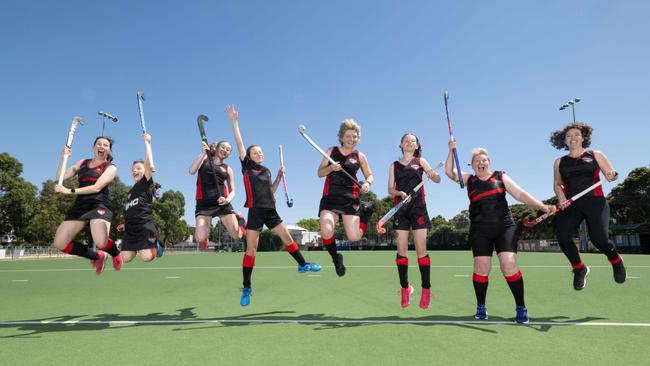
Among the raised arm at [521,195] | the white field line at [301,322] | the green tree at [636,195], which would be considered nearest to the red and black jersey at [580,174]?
the raised arm at [521,195]

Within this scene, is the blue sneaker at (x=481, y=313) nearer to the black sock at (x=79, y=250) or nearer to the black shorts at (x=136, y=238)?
the black shorts at (x=136, y=238)

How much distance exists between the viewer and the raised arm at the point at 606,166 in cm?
639

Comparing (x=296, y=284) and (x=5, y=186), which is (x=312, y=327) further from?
(x=5, y=186)

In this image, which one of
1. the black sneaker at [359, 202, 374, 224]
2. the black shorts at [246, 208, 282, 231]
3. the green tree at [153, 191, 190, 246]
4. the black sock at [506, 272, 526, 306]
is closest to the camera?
the black sock at [506, 272, 526, 306]

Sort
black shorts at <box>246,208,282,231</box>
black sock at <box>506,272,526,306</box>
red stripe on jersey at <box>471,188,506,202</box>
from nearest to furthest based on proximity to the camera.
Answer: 1. black sock at <box>506,272,526,306</box>
2. red stripe on jersey at <box>471,188,506,202</box>
3. black shorts at <box>246,208,282,231</box>

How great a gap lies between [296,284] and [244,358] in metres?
6.43

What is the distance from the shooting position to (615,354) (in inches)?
156

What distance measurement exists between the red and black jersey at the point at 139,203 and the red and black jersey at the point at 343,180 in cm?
366

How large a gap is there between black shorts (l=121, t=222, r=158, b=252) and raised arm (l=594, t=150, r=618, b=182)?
845 centimetres

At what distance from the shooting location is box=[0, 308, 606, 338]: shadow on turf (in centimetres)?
531

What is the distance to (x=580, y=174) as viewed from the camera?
21.8ft

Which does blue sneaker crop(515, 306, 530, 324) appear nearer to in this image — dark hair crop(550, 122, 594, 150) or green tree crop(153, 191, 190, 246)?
dark hair crop(550, 122, 594, 150)

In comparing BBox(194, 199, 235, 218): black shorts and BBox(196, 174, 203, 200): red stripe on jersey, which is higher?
BBox(196, 174, 203, 200): red stripe on jersey

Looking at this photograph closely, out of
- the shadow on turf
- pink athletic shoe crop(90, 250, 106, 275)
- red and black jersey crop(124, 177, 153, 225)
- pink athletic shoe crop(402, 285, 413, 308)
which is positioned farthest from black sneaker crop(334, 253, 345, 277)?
pink athletic shoe crop(90, 250, 106, 275)
